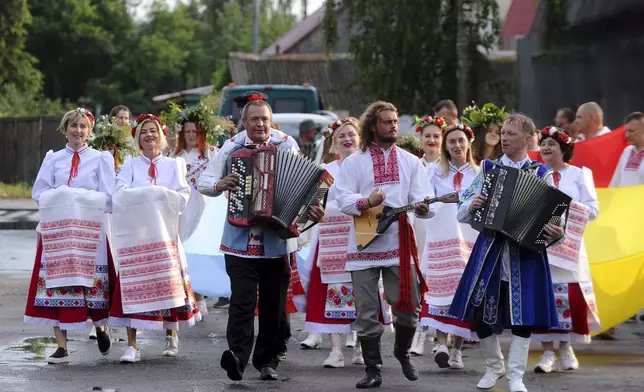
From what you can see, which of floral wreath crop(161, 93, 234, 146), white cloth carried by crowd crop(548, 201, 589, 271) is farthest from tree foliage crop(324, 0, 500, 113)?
white cloth carried by crowd crop(548, 201, 589, 271)

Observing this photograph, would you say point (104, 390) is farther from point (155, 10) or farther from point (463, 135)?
point (155, 10)

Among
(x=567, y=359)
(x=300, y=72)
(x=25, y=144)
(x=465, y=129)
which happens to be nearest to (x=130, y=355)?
(x=465, y=129)

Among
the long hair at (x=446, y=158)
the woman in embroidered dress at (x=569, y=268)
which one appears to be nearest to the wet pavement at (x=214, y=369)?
the woman in embroidered dress at (x=569, y=268)

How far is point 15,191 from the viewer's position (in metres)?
32.8

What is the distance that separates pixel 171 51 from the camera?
62031mm

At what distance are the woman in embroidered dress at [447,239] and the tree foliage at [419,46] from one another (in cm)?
1695

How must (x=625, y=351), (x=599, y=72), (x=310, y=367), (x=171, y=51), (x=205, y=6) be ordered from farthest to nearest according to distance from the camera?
(x=205, y=6), (x=171, y=51), (x=599, y=72), (x=625, y=351), (x=310, y=367)

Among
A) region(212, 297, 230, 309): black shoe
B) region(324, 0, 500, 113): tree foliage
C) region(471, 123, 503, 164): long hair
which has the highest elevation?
region(324, 0, 500, 113): tree foliage

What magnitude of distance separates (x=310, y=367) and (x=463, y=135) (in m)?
2.08

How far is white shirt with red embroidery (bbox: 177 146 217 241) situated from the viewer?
12.1 metres

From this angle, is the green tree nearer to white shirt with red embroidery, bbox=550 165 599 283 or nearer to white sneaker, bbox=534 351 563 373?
white shirt with red embroidery, bbox=550 165 599 283

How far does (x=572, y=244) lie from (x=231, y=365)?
276cm

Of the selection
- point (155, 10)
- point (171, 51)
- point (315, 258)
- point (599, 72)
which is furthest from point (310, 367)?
point (155, 10)

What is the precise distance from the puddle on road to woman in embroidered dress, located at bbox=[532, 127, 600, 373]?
364 centimetres
